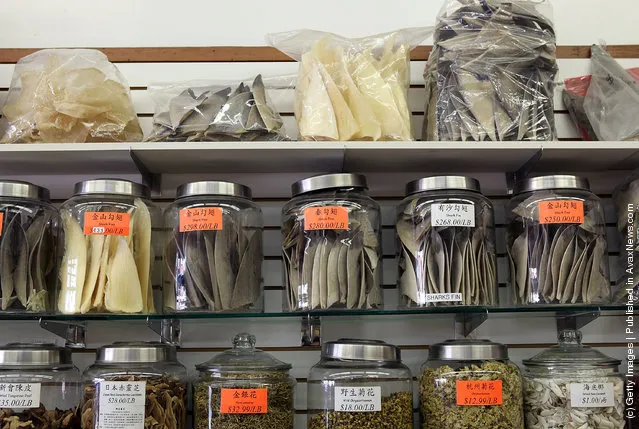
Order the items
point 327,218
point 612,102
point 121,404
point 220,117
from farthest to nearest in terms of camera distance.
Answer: point 612,102 → point 220,117 → point 327,218 → point 121,404

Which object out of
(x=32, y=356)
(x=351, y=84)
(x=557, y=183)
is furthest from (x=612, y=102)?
(x=32, y=356)

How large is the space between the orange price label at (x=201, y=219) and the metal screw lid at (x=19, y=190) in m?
0.35

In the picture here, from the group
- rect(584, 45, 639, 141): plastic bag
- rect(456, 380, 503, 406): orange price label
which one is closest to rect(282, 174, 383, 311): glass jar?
rect(456, 380, 503, 406): orange price label

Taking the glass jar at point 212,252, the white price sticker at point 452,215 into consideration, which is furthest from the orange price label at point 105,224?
the white price sticker at point 452,215

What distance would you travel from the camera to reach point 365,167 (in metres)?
1.69

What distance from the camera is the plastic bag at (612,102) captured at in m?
1.64

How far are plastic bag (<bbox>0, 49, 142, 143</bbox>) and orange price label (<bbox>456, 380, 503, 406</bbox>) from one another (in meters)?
0.97

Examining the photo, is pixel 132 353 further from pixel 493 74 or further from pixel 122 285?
pixel 493 74

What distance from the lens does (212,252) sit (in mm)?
Result: 1434

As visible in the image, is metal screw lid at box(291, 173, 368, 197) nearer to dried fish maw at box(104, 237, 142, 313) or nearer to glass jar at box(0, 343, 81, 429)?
dried fish maw at box(104, 237, 142, 313)

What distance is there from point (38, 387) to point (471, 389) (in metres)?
0.92

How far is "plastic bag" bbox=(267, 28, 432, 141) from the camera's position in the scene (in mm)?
1527

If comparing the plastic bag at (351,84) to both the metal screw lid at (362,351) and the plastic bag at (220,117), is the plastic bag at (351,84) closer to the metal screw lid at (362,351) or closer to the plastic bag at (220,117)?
the plastic bag at (220,117)

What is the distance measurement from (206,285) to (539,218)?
2.50 feet
